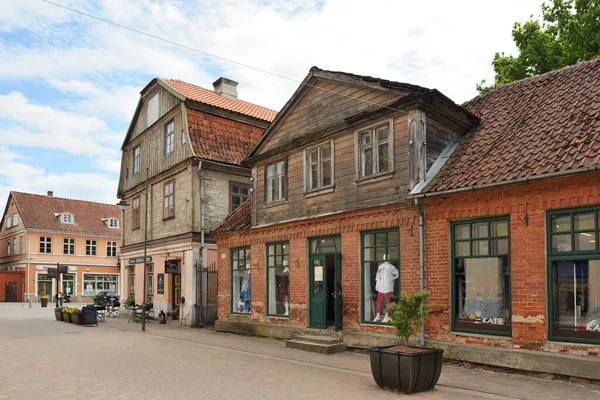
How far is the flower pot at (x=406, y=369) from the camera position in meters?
8.55

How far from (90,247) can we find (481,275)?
4996 cm

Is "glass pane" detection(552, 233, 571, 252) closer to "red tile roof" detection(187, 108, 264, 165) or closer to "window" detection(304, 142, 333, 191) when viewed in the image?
"window" detection(304, 142, 333, 191)

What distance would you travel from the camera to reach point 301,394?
28.3 feet

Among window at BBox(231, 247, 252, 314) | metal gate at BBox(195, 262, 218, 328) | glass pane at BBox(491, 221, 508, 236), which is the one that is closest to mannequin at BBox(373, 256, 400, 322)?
glass pane at BBox(491, 221, 508, 236)

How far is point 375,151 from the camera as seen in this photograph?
44.4 feet

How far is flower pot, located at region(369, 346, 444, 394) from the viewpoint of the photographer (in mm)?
8547

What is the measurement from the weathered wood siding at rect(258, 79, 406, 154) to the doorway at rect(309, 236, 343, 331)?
3359mm

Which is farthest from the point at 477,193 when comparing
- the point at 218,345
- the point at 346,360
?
the point at 218,345

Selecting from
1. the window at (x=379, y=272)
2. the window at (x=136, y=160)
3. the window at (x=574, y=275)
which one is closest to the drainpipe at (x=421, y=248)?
the window at (x=379, y=272)

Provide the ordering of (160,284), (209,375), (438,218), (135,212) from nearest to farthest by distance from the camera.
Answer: (209,375) → (438,218) → (160,284) → (135,212)

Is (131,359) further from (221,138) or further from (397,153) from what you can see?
(221,138)

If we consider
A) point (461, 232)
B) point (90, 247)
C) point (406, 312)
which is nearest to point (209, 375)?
point (406, 312)

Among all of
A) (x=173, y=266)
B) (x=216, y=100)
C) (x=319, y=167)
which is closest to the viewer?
(x=319, y=167)

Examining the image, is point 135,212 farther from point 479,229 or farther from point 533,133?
point 533,133
